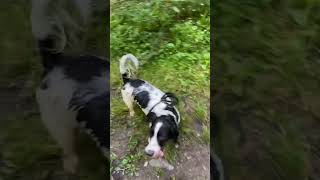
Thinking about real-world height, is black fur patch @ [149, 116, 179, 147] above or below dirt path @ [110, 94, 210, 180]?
above

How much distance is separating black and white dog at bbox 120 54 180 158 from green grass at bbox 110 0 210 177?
0.5 inches

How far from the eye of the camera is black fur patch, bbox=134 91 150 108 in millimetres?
889

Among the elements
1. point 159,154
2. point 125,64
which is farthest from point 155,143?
point 125,64

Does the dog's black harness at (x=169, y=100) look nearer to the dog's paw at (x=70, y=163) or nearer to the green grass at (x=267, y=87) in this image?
the green grass at (x=267, y=87)

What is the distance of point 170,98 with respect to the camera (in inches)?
35.4

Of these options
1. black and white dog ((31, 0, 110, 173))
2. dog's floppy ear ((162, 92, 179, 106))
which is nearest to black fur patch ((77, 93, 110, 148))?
black and white dog ((31, 0, 110, 173))

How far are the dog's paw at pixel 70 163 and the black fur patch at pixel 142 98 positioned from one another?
0.17m

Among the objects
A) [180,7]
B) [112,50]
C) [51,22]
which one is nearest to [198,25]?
[180,7]

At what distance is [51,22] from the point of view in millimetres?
883

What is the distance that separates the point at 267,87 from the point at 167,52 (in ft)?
0.66

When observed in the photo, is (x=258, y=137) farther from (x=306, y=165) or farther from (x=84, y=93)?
(x=84, y=93)

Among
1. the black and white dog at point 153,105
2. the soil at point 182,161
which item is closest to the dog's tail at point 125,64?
the black and white dog at point 153,105

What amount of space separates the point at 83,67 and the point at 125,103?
107 millimetres

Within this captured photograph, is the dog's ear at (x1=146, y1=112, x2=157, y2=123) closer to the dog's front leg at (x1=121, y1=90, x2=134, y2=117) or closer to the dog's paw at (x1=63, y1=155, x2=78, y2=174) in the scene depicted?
the dog's front leg at (x1=121, y1=90, x2=134, y2=117)
